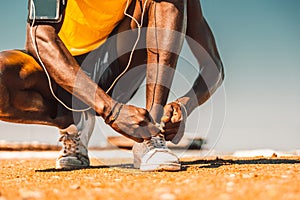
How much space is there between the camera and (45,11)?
2.11m

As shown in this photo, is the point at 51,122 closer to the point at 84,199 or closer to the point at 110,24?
the point at 110,24

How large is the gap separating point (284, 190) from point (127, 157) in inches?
79.5

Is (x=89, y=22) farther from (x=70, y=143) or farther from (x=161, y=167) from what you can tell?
(x=161, y=167)

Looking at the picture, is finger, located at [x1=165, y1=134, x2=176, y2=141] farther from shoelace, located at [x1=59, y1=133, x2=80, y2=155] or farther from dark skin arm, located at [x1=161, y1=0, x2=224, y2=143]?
shoelace, located at [x1=59, y1=133, x2=80, y2=155]

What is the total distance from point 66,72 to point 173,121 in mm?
511

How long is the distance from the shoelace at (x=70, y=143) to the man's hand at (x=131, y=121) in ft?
2.04

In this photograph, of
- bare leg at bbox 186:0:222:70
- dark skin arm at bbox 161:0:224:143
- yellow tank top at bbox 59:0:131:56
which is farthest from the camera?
bare leg at bbox 186:0:222:70

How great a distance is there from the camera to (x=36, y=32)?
2088 mm

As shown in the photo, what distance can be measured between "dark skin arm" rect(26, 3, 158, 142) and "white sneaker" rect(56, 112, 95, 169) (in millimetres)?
499

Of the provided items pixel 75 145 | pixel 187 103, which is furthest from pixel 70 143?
pixel 187 103

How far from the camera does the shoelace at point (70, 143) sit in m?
2.45

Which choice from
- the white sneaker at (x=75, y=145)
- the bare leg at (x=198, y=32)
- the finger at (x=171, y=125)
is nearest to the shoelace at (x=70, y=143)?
the white sneaker at (x=75, y=145)


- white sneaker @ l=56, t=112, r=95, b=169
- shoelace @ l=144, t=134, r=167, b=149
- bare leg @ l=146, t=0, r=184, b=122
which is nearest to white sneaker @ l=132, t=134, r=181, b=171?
shoelace @ l=144, t=134, r=167, b=149

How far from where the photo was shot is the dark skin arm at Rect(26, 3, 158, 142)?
6.09 feet
